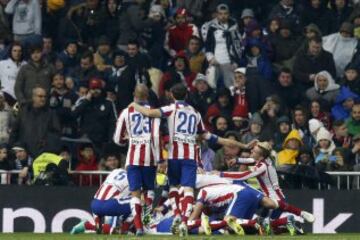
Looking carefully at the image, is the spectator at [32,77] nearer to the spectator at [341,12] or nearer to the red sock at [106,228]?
the red sock at [106,228]

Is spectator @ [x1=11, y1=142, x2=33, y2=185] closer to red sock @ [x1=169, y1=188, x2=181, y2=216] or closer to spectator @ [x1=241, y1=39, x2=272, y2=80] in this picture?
red sock @ [x1=169, y1=188, x2=181, y2=216]

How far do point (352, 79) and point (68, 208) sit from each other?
663 centimetres

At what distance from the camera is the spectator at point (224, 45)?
3603 centimetres

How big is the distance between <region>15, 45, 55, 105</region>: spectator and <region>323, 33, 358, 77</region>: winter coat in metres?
5.67

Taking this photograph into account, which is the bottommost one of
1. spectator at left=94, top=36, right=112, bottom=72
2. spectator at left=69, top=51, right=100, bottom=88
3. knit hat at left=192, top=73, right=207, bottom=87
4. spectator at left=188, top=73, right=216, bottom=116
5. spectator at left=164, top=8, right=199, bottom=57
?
spectator at left=188, top=73, right=216, bottom=116

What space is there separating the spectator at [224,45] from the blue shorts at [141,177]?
728cm

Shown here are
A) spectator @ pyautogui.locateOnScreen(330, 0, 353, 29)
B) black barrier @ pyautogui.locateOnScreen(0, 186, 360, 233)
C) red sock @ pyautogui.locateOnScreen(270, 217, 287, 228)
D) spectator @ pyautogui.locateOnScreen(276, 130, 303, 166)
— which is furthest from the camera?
spectator @ pyautogui.locateOnScreen(330, 0, 353, 29)

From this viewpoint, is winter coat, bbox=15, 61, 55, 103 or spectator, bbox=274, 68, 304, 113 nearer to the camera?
winter coat, bbox=15, 61, 55, 103

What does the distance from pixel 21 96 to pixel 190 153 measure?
6.64 metres

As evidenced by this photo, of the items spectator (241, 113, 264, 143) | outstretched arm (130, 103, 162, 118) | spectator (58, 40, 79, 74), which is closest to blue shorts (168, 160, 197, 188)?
outstretched arm (130, 103, 162, 118)

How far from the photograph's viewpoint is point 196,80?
3519cm

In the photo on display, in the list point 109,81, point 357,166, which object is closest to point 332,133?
point 357,166

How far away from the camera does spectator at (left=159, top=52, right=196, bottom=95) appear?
1384 inches

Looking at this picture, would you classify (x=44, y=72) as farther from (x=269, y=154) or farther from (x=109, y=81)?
(x=269, y=154)
